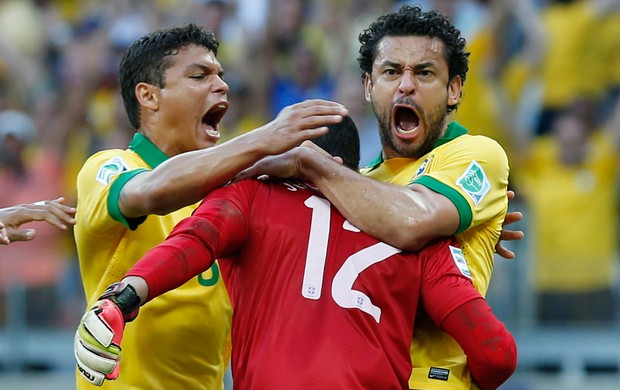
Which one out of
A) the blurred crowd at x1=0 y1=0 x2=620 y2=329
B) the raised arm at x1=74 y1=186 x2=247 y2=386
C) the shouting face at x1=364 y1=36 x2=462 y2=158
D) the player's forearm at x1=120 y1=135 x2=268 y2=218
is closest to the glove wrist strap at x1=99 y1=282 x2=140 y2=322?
the raised arm at x1=74 y1=186 x2=247 y2=386

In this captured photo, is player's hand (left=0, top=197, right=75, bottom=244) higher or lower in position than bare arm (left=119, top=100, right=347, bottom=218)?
lower

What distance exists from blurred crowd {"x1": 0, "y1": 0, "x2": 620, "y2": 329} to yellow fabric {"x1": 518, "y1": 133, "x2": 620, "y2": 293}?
1cm

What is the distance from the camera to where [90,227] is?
174 inches

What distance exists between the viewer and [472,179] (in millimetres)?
4074

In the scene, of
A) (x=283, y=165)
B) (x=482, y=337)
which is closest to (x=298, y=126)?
(x=283, y=165)

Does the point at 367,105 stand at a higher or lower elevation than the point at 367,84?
higher

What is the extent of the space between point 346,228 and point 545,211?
4.99 metres

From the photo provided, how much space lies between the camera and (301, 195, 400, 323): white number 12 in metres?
3.73

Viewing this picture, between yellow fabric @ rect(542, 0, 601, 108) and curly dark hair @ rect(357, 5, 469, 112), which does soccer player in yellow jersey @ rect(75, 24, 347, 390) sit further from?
yellow fabric @ rect(542, 0, 601, 108)

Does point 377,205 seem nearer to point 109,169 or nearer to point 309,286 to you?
point 309,286

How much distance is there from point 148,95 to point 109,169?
0.62m

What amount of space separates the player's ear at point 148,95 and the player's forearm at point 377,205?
118 cm

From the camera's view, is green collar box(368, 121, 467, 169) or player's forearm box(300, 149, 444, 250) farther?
green collar box(368, 121, 467, 169)

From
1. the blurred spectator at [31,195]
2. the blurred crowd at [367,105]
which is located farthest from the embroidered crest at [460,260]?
the blurred spectator at [31,195]
